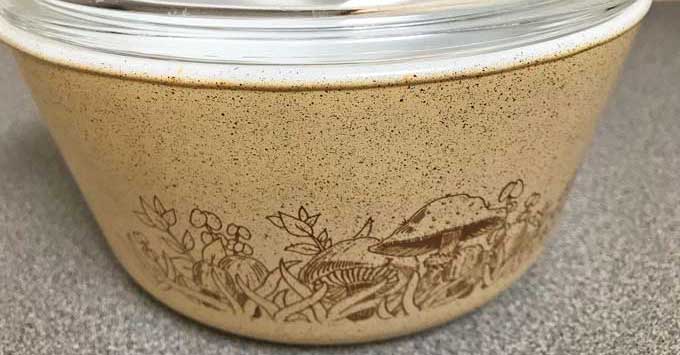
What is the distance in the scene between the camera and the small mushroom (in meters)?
0.38

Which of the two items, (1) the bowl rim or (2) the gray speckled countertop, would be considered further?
(2) the gray speckled countertop

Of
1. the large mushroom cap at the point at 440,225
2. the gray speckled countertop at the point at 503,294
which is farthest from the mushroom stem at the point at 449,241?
the gray speckled countertop at the point at 503,294

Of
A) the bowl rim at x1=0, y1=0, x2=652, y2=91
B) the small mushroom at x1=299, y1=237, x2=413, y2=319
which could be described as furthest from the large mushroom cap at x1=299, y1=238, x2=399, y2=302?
the bowl rim at x1=0, y1=0, x2=652, y2=91

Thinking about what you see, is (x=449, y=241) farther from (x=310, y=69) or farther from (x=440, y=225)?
(x=310, y=69)

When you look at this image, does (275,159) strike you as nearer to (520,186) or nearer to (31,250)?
(520,186)

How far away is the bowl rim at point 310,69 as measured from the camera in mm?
313

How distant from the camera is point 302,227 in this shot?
1.22 ft

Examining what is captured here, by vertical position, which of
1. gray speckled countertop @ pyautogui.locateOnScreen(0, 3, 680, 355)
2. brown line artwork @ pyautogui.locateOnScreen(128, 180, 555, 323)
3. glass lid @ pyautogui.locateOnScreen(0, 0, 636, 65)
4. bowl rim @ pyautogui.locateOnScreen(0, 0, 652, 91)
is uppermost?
glass lid @ pyautogui.locateOnScreen(0, 0, 636, 65)

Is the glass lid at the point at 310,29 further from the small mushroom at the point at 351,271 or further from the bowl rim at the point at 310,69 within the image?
the small mushroom at the point at 351,271

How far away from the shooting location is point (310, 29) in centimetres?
32

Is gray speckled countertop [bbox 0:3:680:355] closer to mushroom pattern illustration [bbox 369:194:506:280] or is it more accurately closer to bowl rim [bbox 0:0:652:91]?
mushroom pattern illustration [bbox 369:194:506:280]

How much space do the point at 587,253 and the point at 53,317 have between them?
1.43 ft

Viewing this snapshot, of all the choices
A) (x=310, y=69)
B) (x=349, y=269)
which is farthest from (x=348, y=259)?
(x=310, y=69)

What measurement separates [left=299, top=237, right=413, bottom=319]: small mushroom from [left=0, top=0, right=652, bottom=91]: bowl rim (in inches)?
4.2
